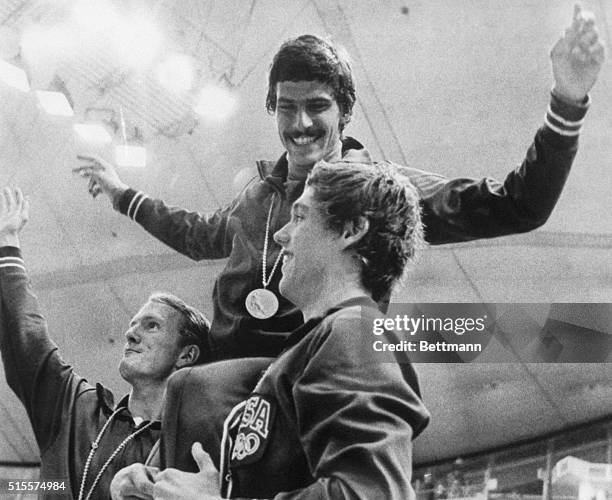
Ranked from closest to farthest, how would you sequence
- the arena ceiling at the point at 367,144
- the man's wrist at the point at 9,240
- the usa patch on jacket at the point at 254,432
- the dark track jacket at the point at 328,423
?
the dark track jacket at the point at 328,423
the usa patch on jacket at the point at 254,432
the arena ceiling at the point at 367,144
the man's wrist at the point at 9,240

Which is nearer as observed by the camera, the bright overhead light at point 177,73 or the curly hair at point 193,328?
the curly hair at point 193,328

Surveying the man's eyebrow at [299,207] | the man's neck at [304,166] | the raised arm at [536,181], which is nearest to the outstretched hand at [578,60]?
the raised arm at [536,181]

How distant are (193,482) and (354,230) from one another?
0.66 meters

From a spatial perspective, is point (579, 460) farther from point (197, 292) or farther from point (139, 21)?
point (139, 21)

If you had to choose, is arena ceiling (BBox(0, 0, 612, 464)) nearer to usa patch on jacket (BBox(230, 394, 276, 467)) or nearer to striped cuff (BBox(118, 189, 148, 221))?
striped cuff (BBox(118, 189, 148, 221))

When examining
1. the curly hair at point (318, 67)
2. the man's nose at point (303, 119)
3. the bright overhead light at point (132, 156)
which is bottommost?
the man's nose at point (303, 119)

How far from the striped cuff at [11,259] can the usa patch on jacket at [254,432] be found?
35.9 inches

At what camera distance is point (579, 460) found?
8.34 feet

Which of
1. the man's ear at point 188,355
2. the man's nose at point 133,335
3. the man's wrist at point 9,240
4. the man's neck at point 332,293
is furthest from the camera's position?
the man's wrist at point 9,240

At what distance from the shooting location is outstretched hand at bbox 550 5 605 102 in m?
2.47

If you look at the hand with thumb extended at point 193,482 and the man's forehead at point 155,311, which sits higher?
the man's forehead at point 155,311

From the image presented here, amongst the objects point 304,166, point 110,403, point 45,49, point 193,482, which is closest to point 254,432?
point 193,482

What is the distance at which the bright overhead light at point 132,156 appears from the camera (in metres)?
2.92

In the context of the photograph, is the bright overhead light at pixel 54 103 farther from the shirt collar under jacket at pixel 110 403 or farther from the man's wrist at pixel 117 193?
the shirt collar under jacket at pixel 110 403
